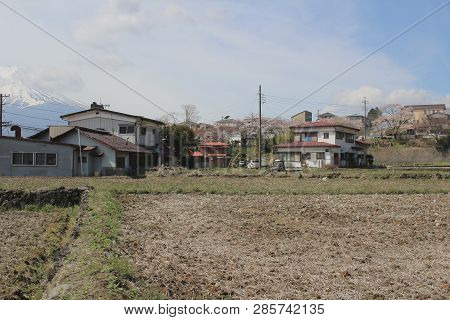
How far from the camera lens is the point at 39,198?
16.1m

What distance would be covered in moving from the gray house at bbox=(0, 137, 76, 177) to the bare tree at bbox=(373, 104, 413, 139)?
55.1 m

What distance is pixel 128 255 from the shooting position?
767 cm

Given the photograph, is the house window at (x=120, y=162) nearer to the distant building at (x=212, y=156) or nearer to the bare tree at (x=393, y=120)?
the distant building at (x=212, y=156)

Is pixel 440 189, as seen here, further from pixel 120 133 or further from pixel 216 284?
pixel 120 133

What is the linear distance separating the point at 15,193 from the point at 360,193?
13.3m

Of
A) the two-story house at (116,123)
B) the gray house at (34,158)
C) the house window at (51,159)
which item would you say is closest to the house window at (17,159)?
the gray house at (34,158)

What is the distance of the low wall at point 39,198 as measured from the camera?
625 inches

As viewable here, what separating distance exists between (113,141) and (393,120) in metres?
59.6

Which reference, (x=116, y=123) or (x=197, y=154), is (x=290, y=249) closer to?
(x=116, y=123)

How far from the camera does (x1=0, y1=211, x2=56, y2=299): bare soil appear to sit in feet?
21.7

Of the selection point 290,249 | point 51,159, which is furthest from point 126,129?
point 290,249

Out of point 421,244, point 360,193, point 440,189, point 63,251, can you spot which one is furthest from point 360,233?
point 440,189

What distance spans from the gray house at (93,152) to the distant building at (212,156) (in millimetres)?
16259

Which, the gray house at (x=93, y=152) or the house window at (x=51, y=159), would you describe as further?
the gray house at (x=93, y=152)
